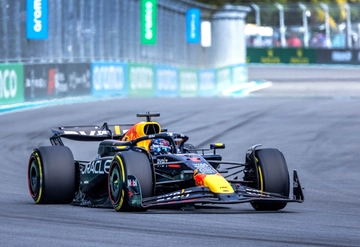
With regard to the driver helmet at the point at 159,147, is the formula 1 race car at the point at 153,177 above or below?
below

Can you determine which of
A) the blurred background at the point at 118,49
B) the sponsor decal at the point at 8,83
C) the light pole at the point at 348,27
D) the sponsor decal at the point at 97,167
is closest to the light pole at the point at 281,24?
the light pole at the point at 348,27

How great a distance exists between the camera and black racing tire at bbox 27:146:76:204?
33.1 feet

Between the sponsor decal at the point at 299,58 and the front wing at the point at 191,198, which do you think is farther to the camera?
the sponsor decal at the point at 299,58

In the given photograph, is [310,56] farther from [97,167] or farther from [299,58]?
[97,167]

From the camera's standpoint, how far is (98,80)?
1113 inches

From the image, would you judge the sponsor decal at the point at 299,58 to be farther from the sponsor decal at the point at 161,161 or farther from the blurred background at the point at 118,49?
the sponsor decal at the point at 161,161

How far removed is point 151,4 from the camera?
33938 millimetres

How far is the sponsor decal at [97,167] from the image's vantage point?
990 centimetres

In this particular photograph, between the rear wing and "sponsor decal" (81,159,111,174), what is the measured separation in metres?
1.01

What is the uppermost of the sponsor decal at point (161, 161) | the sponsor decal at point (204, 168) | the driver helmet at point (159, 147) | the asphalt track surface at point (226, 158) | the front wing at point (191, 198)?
the driver helmet at point (159, 147)

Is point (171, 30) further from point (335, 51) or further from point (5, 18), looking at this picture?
point (335, 51)

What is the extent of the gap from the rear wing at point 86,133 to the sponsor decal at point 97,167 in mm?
1009

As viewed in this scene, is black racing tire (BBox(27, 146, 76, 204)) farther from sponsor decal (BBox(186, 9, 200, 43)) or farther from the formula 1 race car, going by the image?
sponsor decal (BBox(186, 9, 200, 43))

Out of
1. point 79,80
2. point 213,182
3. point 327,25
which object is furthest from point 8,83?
point 327,25
